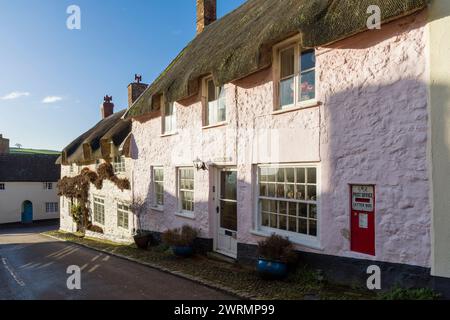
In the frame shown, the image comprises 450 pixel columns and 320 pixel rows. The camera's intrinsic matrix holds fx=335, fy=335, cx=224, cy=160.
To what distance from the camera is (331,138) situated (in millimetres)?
6516

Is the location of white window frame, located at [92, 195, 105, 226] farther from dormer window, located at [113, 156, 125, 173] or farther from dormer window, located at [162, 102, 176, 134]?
Result: dormer window, located at [162, 102, 176, 134]

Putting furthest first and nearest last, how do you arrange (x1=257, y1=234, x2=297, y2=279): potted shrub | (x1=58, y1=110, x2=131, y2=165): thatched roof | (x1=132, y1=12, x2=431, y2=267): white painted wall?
(x1=58, y1=110, x2=131, y2=165): thatched roof → (x1=257, y1=234, x2=297, y2=279): potted shrub → (x1=132, y1=12, x2=431, y2=267): white painted wall

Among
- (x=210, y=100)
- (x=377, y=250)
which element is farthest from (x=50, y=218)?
(x=377, y=250)

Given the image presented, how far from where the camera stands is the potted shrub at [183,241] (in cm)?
966

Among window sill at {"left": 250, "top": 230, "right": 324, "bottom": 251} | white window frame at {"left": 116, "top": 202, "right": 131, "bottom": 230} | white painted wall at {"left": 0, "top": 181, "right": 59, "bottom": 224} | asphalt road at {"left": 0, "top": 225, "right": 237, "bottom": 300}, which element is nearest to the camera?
asphalt road at {"left": 0, "top": 225, "right": 237, "bottom": 300}

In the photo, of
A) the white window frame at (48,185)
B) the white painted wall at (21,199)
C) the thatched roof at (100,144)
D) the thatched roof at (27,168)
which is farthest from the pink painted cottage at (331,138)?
the white window frame at (48,185)

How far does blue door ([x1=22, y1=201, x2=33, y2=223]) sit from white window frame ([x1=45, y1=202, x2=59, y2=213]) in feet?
4.85

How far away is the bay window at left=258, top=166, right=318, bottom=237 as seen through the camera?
699 centimetres

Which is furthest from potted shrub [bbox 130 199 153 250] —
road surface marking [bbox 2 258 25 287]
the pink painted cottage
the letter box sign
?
the letter box sign

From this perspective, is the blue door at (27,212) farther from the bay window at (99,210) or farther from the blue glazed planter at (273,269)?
the blue glazed planter at (273,269)

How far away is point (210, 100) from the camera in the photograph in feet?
32.7

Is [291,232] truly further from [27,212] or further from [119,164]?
[27,212]

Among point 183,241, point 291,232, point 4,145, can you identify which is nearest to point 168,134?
point 183,241

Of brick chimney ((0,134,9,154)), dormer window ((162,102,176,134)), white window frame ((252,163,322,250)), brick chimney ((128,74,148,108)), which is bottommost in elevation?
white window frame ((252,163,322,250))
